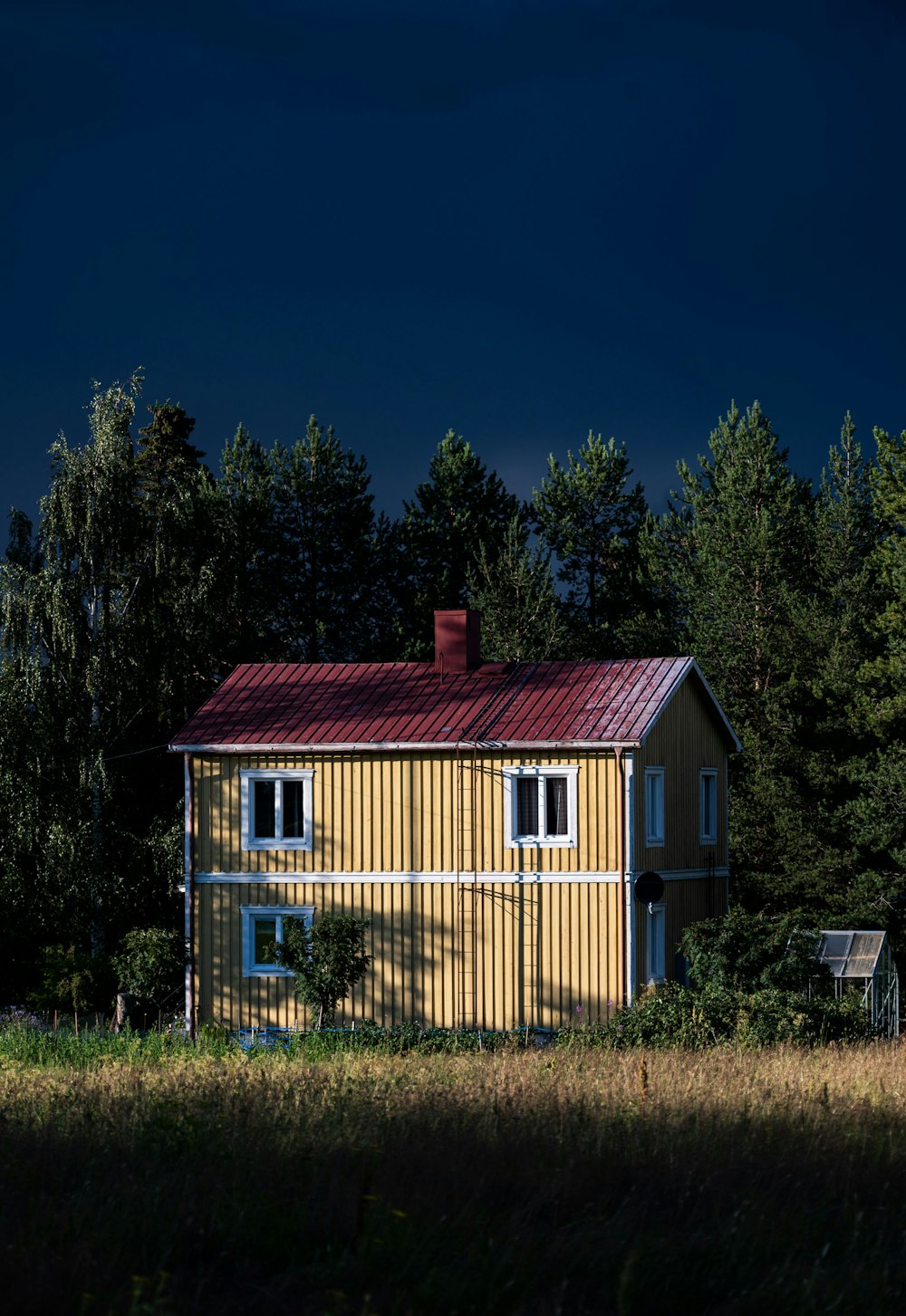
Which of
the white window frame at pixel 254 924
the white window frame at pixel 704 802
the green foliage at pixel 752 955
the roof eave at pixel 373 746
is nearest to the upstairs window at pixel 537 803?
the roof eave at pixel 373 746

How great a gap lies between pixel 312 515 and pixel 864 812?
21857mm

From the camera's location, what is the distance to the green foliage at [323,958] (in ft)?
96.6

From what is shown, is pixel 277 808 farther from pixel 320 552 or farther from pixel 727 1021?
pixel 320 552

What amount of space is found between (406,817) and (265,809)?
330cm

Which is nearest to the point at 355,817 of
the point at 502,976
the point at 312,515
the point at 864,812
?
the point at 502,976

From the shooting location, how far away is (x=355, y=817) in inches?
1319

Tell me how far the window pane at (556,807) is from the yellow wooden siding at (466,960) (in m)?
1.16

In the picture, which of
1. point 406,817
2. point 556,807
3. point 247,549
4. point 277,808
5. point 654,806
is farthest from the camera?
point 247,549

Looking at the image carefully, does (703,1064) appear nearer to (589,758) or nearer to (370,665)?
(589,758)

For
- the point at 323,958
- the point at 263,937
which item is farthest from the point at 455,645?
the point at 323,958

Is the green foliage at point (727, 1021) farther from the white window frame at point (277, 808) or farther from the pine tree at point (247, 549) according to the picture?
the pine tree at point (247, 549)

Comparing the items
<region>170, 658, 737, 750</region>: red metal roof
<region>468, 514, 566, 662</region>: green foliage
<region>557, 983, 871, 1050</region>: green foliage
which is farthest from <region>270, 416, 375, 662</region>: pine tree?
<region>557, 983, 871, 1050</region>: green foliage

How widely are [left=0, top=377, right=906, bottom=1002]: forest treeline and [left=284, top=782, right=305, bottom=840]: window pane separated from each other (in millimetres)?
5275

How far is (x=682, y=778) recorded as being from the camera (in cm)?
3619
